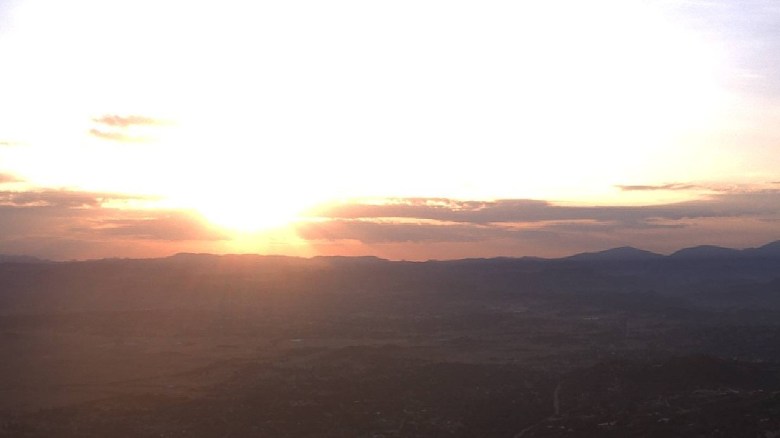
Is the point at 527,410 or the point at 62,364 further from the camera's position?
the point at 62,364

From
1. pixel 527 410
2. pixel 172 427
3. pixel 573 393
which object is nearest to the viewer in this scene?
pixel 172 427

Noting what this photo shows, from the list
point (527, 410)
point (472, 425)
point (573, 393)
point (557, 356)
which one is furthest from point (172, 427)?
point (557, 356)

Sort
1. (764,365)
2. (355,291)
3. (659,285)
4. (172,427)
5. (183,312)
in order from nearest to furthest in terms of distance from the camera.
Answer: (172,427), (764,365), (183,312), (355,291), (659,285)

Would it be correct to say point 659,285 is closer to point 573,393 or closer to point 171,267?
point 171,267

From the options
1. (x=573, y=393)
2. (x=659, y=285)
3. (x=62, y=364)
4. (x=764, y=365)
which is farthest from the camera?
(x=659, y=285)

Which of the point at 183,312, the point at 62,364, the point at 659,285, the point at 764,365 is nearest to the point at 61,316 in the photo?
the point at 183,312

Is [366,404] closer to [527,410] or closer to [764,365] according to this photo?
[527,410]
